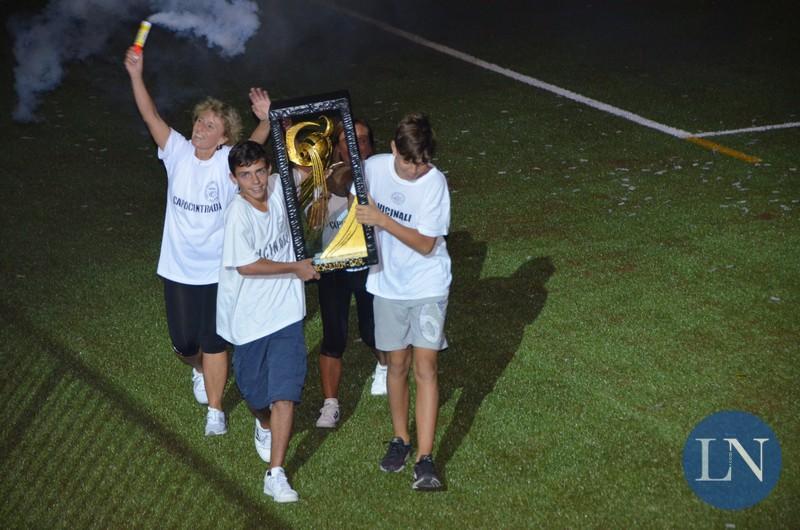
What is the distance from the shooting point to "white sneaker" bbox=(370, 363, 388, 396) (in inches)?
278

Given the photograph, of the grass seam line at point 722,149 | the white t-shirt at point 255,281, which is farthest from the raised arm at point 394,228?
the grass seam line at point 722,149

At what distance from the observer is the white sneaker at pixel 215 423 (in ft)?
21.7

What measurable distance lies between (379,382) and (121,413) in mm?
1618

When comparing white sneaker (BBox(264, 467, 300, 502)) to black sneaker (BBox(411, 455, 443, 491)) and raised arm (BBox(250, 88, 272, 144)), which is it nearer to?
black sneaker (BBox(411, 455, 443, 491))

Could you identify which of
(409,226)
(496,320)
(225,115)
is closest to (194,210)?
(225,115)

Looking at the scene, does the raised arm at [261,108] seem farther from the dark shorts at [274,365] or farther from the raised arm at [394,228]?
the dark shorts at [274,365]

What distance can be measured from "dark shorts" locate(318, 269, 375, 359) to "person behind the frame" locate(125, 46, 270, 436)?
0.63m

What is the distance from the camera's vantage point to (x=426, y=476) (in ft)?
19.5

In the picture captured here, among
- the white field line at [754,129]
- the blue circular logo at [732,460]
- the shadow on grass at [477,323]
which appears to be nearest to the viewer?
the blue circular logo at [732,460]

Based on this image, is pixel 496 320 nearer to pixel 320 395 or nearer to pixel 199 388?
pixel 320 395

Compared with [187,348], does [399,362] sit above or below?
above

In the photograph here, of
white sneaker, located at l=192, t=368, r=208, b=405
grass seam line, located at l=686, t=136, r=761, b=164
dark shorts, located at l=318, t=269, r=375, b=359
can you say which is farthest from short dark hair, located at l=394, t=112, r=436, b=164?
grass seam line, located at l=686, t=136, r=761, b=164

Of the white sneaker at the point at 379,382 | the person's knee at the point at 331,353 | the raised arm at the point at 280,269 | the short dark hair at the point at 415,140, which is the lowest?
the white sneaker at the point at 379,382

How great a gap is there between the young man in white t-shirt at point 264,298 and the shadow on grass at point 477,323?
3.25 feet
